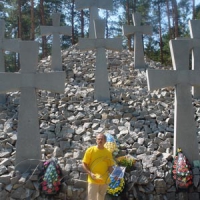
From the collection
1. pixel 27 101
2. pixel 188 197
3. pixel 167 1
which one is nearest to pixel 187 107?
pixel 188 197

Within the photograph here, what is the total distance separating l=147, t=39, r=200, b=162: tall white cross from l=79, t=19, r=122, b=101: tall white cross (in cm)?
305

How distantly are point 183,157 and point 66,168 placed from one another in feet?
7.73

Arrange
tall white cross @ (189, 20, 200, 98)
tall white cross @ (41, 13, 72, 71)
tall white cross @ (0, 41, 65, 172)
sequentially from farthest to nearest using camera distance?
tall white cross @ (41, 13, 72, 71) < tall white cross @ (189, 20, 200, 98) < tall white cross @ (0, 41, 65, 172)

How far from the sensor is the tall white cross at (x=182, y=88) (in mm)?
6922

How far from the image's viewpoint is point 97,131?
308 inches

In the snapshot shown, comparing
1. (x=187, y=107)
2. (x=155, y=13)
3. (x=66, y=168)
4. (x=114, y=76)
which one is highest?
(x=155, y=13)

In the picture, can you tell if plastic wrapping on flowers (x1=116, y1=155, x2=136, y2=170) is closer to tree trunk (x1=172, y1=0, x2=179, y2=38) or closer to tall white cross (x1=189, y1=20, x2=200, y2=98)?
tall white cross (x1=189, y1=20, x2=200, y2=98)

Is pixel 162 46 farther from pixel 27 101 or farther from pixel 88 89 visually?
pixel 27 101

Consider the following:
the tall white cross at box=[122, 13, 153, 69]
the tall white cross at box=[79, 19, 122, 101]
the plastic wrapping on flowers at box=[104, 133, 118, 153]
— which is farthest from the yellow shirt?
the tall white cross at box=[122, 13, 153, 69]

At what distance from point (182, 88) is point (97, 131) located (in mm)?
2204

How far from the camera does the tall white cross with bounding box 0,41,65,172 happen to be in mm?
6594

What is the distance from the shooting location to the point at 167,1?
2153 centimetres

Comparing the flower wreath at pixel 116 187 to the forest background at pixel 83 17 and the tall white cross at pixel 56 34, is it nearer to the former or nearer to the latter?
the tall white cross at pixel 56 34

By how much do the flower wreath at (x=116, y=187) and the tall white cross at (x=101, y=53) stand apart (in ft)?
13.3
